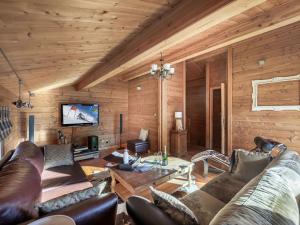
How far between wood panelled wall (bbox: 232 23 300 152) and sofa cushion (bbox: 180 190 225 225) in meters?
2.89

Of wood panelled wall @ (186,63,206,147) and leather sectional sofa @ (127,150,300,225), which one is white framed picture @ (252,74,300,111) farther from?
wood panelled wall @ (186,63,206,147)

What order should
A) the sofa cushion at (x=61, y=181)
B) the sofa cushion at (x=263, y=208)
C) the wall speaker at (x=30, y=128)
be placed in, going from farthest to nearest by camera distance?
the wall speaker at (x=30, y=128), the sofa cushion at (x=61, y=181), the sofa cushion at (x=263, y=208)

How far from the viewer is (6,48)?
1.46 meters

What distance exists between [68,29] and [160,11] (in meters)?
0.85

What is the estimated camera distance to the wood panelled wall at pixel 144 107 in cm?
535

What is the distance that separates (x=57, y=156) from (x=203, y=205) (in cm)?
253

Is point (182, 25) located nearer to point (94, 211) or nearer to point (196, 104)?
point (94, 211)

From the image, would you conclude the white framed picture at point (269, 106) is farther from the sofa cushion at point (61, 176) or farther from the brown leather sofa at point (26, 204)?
the sofa cushion at point (61, 176)

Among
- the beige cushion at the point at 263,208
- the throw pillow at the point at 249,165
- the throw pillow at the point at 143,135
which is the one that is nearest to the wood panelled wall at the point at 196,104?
the throw pillow at the point at 143,135

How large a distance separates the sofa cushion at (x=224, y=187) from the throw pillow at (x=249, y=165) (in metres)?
0.11

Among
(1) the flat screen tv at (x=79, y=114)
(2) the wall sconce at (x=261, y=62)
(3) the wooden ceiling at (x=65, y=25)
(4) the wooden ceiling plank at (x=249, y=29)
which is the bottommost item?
(1) the flat screen tv at (x=79, y=114)

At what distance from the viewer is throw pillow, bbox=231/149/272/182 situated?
7.00 feet

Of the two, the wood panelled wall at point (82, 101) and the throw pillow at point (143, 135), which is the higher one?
the wood panelled wall at point (82, 101)

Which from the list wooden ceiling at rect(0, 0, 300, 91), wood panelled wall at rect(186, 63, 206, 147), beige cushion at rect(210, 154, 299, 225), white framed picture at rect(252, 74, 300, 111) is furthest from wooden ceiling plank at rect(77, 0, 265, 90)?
wood panelled wall at rect(186, 63, 206, 147)
